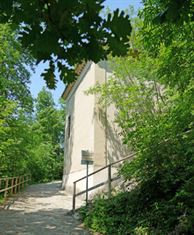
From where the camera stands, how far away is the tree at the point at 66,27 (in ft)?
5.17

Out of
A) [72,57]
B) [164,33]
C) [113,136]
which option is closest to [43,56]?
[72,57]

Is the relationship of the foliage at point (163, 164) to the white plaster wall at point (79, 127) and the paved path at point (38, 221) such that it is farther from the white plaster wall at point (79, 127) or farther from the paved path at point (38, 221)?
the white plaster wall at point (79, 127)

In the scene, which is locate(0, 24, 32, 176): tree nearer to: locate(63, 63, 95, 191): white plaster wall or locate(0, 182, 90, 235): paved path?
locate(63, 63, 95, 191): white plaster wall

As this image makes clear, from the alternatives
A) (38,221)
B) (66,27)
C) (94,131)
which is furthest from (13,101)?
(66,27)

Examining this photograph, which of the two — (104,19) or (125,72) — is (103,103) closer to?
(125,72)

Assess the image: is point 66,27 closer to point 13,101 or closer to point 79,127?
point 13,101

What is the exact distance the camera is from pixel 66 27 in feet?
5.31

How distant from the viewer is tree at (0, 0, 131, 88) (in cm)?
158

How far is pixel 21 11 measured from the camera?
163cm

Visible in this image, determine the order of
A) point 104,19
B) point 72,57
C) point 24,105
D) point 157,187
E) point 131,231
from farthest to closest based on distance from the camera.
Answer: point 24,105, point 157,187, point 131,231, point 72,57, point 104,19

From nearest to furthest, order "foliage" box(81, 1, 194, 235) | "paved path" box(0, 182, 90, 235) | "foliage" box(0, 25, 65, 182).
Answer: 1. "foliage" box(81, 1, 194, 235)
2. "paved path" box(0, 182, 90, 235)
3. "foliage" box(0, 25, 65, 182)

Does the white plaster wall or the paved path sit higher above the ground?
the white plaster wall

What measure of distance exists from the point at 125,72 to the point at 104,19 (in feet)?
40.4

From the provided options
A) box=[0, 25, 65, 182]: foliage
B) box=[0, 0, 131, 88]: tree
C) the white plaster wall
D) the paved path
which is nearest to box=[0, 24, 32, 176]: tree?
box=[0, 25, 65, 182]: foliage
